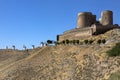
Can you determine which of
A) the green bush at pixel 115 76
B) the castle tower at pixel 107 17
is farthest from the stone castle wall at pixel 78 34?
the green bush at pixel 115 76

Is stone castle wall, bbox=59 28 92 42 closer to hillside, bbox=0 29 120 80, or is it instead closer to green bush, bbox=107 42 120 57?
hillside, bbox=0 29 120 80

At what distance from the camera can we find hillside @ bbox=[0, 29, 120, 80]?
129ft

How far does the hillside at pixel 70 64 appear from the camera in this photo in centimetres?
3941

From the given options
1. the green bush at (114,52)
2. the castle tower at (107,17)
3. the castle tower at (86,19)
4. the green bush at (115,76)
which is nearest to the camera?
the green bush at (115,76)

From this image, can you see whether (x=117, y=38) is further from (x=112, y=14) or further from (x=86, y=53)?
(x=112, y=14)

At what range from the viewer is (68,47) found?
51719 mm

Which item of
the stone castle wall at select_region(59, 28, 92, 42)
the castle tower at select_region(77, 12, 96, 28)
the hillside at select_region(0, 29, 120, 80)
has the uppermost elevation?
the castle tower at select_region(77, 12, 96, 28)

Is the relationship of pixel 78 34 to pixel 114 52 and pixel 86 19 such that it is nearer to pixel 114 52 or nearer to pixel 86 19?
pixel 86 19

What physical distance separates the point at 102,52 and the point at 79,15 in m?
25.3

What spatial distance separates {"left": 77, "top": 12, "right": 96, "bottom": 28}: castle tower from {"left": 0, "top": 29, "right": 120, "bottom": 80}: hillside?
40.0 feet

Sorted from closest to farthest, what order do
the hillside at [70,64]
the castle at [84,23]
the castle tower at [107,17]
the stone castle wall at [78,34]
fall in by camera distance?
the hillside at [70,64]
the stone castle wall at [78,34]
the castle at [84,23]
the castle tower at [107,17]

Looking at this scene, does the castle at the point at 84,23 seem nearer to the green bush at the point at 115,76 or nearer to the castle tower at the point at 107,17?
the castle tower at the point at 107,17

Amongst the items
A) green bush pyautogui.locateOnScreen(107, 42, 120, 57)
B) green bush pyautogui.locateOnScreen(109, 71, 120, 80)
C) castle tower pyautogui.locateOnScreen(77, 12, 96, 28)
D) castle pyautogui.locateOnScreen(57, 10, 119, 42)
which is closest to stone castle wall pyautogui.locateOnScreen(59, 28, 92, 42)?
castle pyautogui.locateOnScreen(57, 10, 119, 42)

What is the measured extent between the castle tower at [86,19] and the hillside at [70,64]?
1221 centimetres
